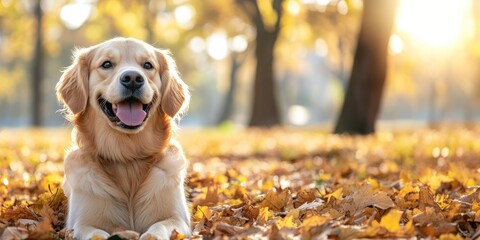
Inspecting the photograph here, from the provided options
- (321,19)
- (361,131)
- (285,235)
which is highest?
(321,19)

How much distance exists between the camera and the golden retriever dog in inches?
174

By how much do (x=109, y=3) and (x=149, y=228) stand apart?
23.3 metres

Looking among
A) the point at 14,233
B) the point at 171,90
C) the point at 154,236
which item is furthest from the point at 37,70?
the point at 154,236

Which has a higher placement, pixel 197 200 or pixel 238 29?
pixel 238 29

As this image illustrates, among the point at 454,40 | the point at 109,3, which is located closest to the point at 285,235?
the point at 109,3

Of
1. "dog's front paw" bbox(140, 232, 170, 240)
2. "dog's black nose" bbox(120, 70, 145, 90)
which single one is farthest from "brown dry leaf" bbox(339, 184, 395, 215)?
"dog's black nose" bbox(120, 70, 145, 90)

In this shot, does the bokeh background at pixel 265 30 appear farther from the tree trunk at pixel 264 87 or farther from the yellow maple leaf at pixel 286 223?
the yellow maple leaf at pixel 286 223

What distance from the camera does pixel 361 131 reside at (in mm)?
16359

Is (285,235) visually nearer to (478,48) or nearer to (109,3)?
(478,48)

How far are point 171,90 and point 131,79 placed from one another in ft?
1.96

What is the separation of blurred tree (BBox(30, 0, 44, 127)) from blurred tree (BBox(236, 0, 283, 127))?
7.97 meters

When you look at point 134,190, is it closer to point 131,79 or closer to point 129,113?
point 129,113

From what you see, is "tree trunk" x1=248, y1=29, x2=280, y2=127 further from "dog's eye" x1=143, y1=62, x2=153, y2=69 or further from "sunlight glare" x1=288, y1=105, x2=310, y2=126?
"sunlight glare" x1=288, y1=105, x2=310, y2=126

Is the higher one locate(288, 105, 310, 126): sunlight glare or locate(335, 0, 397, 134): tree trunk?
locate(335, 0, 397, 134): tree trunk
